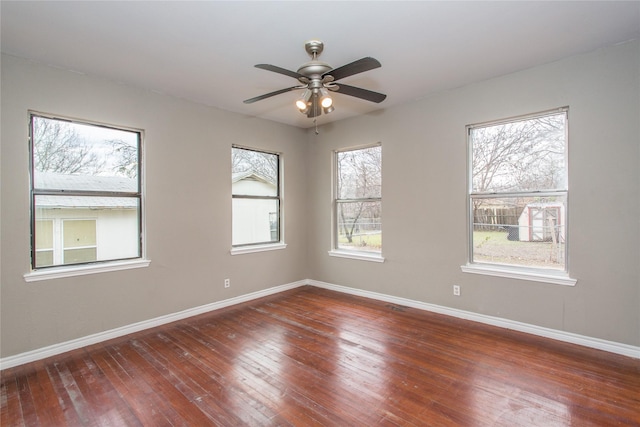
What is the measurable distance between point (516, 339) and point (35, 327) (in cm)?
454

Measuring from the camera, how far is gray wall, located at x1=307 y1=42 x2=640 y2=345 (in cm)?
277

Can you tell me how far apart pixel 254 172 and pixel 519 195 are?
3.46 m

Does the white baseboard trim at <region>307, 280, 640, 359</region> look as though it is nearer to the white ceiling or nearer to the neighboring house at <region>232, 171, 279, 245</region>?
the neighboring house at <region>232, 171, 279, 245</region>

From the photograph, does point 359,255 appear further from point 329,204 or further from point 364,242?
point 329,204

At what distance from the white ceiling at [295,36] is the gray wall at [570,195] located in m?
0.31

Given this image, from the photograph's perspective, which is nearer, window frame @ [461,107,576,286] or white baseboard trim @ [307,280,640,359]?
white baseboard trim @ [307,280,640,359]

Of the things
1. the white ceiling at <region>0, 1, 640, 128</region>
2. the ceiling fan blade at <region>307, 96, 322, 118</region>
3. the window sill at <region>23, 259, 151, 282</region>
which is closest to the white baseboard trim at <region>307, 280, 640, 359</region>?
the white ceiling at <region>0, 1, 640, 128</region>

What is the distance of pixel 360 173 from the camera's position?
4.82 meters

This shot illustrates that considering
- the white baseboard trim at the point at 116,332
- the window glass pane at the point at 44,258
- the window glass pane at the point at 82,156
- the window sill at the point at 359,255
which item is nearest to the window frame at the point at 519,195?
the window sill at the point at 359,255

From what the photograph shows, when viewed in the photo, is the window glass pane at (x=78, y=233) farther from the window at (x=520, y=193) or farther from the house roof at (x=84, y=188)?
the window at (x=520, y=193)

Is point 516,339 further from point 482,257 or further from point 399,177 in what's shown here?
point 399,177

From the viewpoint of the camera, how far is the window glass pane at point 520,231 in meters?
3.16

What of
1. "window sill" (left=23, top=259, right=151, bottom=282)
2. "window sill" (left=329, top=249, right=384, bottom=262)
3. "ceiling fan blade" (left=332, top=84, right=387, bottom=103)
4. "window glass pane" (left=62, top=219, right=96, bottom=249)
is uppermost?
"ceiling fan blade" (left=332, top=84, right=387, bottom=103)

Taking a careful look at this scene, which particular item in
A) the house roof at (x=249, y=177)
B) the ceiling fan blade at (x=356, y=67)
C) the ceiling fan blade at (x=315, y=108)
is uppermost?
the ceiling fan blade at (x=356, y=67)
